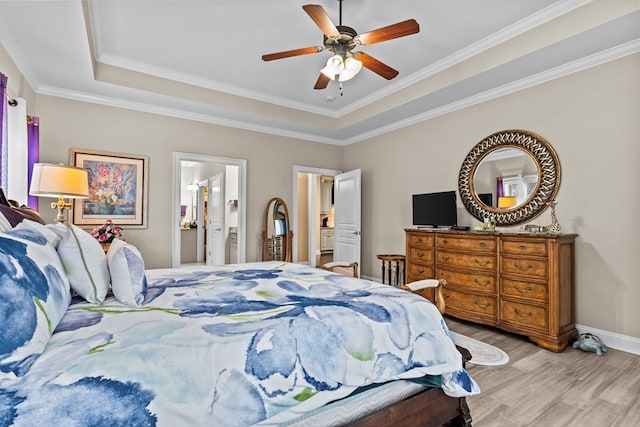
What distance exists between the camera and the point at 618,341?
2889mm

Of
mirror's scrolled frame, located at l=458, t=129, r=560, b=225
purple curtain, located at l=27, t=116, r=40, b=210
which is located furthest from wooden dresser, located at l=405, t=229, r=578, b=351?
purple curtain, located at l=27, t=116, r=40, b=210

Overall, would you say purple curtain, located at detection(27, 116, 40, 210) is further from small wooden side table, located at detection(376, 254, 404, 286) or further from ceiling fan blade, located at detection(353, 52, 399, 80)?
small wooden side table, located at detection(376, 254, 404, 286)

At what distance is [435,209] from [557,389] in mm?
2301

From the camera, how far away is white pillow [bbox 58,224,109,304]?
4.74 ft

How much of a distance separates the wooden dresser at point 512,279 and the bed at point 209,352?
1.75m

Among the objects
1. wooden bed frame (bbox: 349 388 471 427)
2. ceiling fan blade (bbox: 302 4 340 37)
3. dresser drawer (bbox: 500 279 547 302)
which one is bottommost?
wooden bed frame (bbox: 349 388 471 427)

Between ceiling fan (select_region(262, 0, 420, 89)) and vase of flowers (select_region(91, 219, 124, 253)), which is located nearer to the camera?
ceiling fan (select_region(262, 0, 420, 89))

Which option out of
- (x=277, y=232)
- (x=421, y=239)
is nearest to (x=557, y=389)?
(x=421, y=239)

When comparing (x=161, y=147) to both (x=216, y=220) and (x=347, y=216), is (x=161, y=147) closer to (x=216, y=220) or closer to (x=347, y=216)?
(x=216, y=220)

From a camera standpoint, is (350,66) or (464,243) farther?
(464,243)

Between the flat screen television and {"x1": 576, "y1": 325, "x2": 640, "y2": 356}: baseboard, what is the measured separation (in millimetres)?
1627

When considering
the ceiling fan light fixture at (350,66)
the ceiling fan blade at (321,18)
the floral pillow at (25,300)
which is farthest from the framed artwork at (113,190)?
the floral pillow at (25,300)

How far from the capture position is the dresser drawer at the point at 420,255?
3.91 meters

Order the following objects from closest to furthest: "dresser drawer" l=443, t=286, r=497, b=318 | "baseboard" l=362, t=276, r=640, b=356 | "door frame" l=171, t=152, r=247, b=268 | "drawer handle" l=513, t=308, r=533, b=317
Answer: "baseboard" l=362, t=276, r=640, b=356 < "drawer handle" l=513, t=308, r=533, b=317 < "dresser drawer" l=443, t=286, r=497, b=318 < "door frame" l=171, t=152, r=247, b=268
